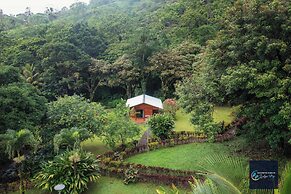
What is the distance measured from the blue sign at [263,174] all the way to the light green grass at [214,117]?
49.9 ft

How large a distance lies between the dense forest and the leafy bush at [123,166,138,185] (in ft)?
12.6

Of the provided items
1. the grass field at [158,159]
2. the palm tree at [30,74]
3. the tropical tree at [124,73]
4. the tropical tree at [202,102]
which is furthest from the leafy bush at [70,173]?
the palm tree at [30,74]

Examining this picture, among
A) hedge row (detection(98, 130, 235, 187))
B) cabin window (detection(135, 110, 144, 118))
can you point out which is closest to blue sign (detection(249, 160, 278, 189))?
hedge row (detection(98, 130, 235, 187))

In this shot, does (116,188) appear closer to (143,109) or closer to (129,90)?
(143,109)

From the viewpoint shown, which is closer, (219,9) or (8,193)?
(8,193)

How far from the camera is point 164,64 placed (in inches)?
1172

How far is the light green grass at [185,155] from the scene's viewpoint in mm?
16328

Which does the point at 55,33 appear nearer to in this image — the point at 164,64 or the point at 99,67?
the point at 99,67

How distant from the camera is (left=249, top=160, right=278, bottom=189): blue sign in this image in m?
5.95

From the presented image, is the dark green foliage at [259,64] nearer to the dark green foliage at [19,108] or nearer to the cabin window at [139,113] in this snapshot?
the dark green foliage at [19,108]

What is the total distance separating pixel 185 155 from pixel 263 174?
11.1 m

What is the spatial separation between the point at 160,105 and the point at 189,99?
8971mm

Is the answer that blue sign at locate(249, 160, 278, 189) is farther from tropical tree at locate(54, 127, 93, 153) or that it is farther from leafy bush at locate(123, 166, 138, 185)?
tropical tree at locate(54, 127, 93, 153)

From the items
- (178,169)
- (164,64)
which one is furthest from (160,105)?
(178,169)
